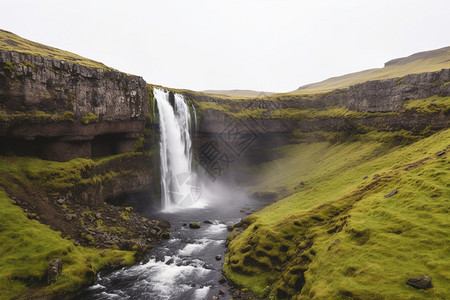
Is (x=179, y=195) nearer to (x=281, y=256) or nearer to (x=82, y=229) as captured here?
(x=82, y=229)

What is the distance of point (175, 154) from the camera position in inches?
2117

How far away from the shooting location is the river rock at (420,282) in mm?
13742

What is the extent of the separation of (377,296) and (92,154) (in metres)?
41.3

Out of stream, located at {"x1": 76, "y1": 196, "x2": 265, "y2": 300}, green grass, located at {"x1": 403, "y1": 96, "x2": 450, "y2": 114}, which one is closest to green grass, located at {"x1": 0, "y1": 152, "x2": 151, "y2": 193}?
stream, located at {"x1": 76, "y1": 196, "x2": 265, "y2": 300}

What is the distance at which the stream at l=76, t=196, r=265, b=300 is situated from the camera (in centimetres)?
2245

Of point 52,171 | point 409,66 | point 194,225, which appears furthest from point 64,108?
point 409,66

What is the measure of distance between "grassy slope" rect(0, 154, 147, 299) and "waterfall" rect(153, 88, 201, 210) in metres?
21.8

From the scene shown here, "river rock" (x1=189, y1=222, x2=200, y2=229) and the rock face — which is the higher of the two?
the rock face

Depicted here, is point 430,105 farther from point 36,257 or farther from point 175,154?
point 36,257

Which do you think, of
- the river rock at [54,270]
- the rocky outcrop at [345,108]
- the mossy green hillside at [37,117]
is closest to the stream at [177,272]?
the river rock at [54,270]

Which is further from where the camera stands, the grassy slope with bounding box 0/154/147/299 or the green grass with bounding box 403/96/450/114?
the green grass with bounding box 403/96/450/114

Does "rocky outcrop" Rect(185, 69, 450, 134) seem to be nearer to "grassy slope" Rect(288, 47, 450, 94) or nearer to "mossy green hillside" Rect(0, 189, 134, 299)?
"grassy slope" Rect(288, 47, 450, 94)

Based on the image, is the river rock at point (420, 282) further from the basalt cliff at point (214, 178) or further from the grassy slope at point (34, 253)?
the grassy slope at point (34, 253)

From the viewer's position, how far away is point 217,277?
24688mm
